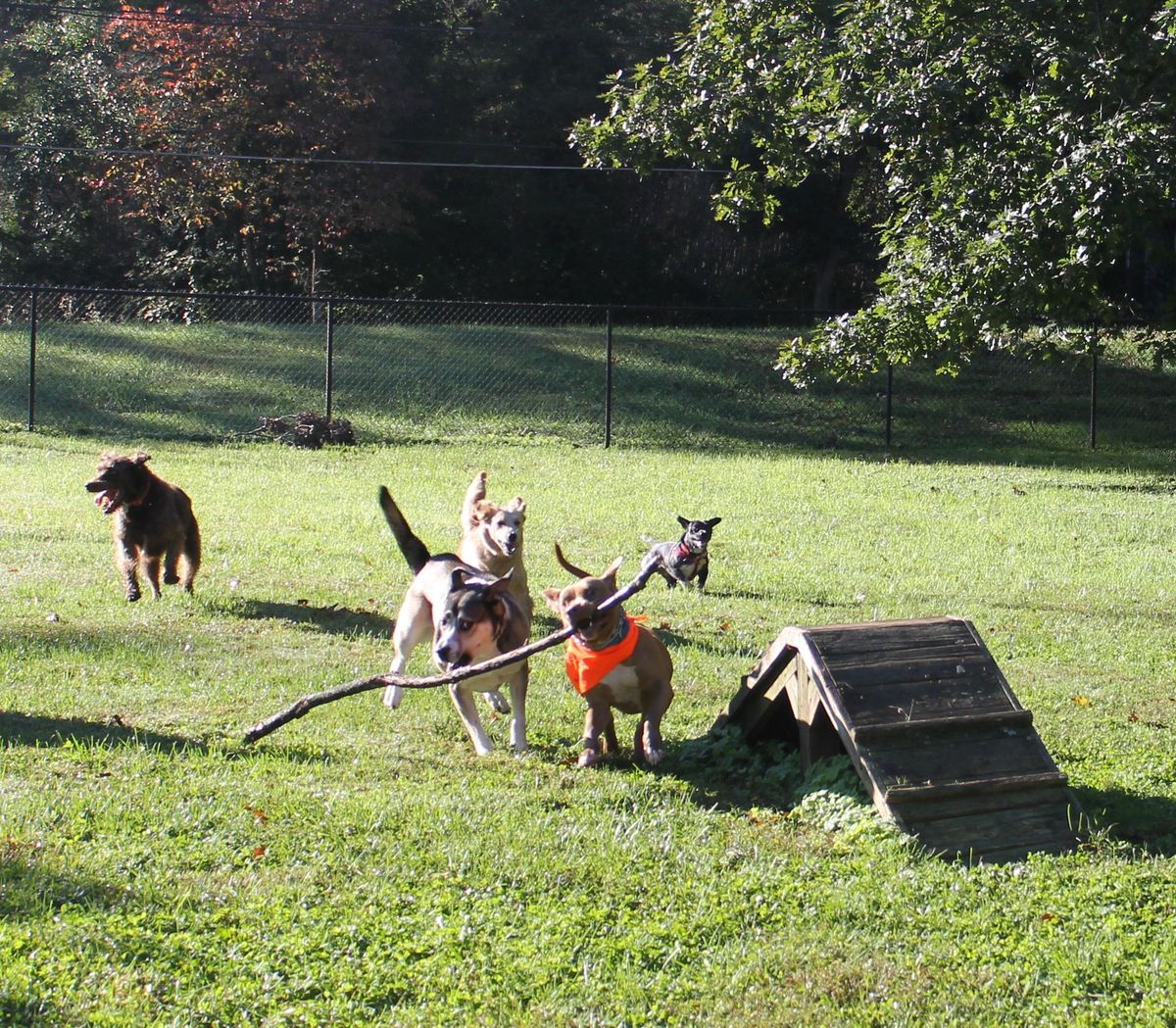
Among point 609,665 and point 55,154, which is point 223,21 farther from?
point 609,665

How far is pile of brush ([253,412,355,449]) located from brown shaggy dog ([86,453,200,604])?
9.14 metres

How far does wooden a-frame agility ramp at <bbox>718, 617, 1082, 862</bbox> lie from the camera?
196 inches

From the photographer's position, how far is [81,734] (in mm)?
5938

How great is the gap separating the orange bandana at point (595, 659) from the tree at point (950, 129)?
5.12 meters

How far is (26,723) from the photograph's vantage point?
6059 millimetres

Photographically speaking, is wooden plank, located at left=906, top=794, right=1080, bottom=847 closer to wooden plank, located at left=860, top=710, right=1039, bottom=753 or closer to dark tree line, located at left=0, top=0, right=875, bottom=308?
wooden plank, located at left=860, top=710, right=1039, bottom=753

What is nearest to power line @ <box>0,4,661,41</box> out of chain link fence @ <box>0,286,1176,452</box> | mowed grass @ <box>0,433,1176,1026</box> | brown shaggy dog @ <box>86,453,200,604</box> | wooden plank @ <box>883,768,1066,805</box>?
chain link fence @ <box>0,286,1176,452</box>

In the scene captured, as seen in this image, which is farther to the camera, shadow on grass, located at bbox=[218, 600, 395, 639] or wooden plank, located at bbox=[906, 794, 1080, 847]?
shadow on grass, located at bbox=[218, 600, 395, 639]

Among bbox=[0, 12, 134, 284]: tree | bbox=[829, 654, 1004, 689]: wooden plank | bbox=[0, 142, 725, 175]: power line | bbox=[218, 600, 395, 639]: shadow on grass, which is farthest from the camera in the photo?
bbox=[0, 12, 134, 284]: tree

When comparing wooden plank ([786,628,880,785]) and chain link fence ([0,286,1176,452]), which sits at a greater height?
chain link fence ([0,286,1176,452])

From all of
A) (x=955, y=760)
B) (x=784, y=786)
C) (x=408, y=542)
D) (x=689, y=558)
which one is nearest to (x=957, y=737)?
(x=955, y=760)

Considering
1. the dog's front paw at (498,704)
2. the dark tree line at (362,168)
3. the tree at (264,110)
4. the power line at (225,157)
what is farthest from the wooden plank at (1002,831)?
the tree at (264,110)

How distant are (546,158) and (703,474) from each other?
21.8 metres

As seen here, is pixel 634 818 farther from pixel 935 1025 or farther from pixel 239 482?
pixel 239 482
